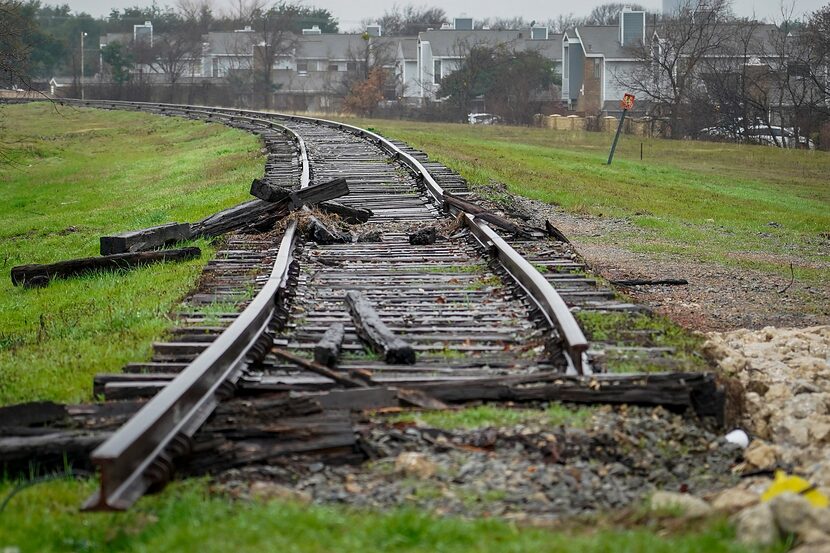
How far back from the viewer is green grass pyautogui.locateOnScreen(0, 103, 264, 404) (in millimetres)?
7504

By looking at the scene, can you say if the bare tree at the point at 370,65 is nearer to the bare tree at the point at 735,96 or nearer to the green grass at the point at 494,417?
the bare tree at the point at 735,96

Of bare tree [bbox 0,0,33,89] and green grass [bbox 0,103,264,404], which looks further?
bare tree [bbox 0,0,33,89]

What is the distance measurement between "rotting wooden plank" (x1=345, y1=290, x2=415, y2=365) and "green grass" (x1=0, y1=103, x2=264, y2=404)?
1345 mm

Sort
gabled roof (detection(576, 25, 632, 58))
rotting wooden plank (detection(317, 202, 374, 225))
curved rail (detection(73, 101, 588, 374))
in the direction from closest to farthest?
curved rail (detection(73, 101, 588, 374)) < rotting wooden plank (detection(317, 202, 374, 225)) < gabled roof (detection(576, 25, 632, 58))

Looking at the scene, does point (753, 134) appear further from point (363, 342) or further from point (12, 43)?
point (363, 342)

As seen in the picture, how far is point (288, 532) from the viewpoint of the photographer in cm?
412

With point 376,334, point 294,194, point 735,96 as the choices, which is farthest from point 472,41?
point 376,334

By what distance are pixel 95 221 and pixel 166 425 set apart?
613 inches

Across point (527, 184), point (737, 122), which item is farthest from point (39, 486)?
point (737, 122)

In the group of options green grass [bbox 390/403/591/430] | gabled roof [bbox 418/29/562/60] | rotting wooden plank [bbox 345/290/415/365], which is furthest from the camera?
gabled roof [bbox 418/29/562/60]

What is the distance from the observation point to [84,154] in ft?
125

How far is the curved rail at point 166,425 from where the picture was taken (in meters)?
4.27

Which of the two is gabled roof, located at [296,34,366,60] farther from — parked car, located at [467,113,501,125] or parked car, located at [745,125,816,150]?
parked car, located at [745,125,816,150]

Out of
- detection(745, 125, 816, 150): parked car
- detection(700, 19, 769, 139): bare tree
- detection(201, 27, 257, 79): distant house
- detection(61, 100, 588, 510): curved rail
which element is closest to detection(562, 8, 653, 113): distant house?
detection(700, 19, 769, 139): bare tree
